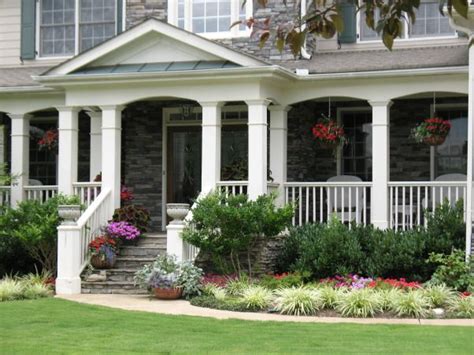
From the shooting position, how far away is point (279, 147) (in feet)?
51.6

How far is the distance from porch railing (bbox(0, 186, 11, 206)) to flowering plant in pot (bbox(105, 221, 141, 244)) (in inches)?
110

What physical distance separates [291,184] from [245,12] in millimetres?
3753

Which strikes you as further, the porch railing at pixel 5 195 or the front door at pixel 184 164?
the front door at pixel 184 164

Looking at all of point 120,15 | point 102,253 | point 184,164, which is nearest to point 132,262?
point 102,253

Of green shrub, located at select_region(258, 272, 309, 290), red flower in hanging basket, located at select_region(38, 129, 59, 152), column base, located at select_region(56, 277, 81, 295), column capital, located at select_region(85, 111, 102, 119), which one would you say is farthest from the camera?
red flower in hanging basket, located at select_region(38, 129, 59, 152)

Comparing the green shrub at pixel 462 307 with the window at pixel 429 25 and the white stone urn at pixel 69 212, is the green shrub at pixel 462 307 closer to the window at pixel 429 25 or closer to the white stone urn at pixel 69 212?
the white stone urn at pixel 69 212

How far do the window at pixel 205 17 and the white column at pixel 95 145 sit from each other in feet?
8.09

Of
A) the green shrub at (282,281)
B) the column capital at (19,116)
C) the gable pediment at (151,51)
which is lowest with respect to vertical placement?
the green shrub at (282,281)

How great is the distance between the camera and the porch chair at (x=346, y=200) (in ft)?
50.8

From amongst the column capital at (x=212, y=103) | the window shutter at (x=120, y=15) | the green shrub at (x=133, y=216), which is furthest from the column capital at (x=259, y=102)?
the window shutter at (x=120, y=15)

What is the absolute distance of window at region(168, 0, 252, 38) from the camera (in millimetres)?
17250

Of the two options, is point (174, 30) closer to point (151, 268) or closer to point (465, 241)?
point (151, 268)

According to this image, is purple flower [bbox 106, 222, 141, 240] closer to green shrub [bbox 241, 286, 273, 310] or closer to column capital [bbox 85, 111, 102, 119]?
column capital [bbox 85, 111, 102, 119]

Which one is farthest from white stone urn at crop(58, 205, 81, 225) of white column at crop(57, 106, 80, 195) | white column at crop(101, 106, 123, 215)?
white column at crop(57, 106, 80, 195)
